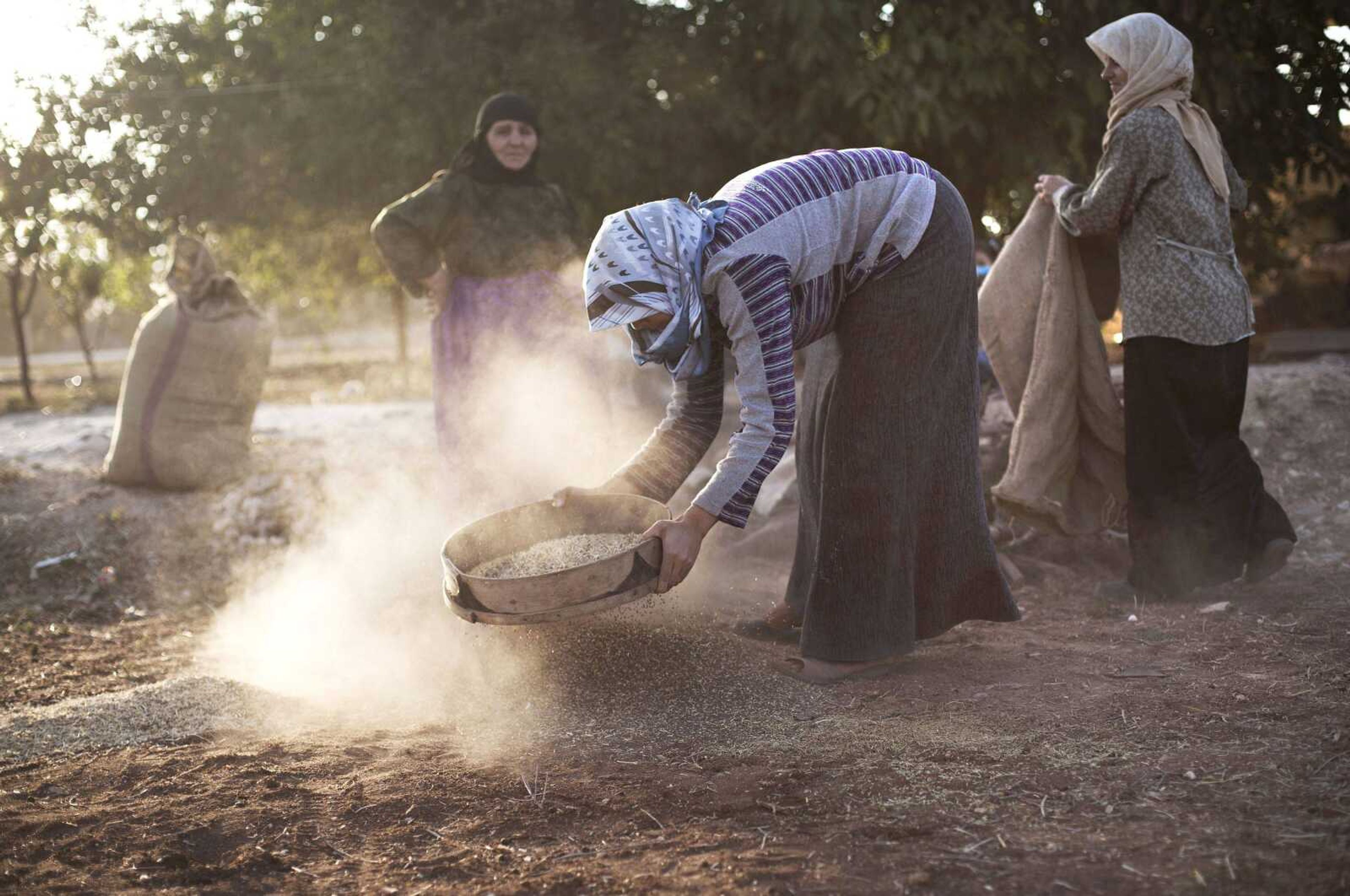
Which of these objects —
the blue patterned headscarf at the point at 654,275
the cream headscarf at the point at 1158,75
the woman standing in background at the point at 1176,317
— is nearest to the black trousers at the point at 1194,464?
the woman standing in background at the point at 1176,317

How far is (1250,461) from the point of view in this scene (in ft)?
12.5

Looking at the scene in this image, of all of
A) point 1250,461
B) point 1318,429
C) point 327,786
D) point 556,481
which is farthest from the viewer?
point 1318,429

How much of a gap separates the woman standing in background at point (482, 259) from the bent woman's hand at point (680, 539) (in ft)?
7.33

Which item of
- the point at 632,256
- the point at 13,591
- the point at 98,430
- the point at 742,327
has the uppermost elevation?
the point at 632,256

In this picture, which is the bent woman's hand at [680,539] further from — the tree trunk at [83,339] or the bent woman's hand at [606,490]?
the tree trunk at [83,339]

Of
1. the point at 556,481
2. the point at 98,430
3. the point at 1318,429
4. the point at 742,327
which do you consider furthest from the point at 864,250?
the point at 98,430

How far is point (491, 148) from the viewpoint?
4.73 meters

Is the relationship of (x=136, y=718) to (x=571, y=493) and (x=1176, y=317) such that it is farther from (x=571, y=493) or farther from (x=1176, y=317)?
(x=1176, y=317)

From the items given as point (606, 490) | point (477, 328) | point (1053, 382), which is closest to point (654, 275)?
point (606, 490)

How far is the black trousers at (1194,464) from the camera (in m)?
3.74

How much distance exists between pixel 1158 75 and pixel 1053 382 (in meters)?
1.06

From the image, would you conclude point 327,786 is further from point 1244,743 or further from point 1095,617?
point 1095,617

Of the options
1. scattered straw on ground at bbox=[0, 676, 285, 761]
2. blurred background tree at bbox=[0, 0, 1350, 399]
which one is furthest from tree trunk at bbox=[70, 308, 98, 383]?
scattered straw on ground at bbox=[0, 676, 285, 761]

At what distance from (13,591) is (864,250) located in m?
4.50
